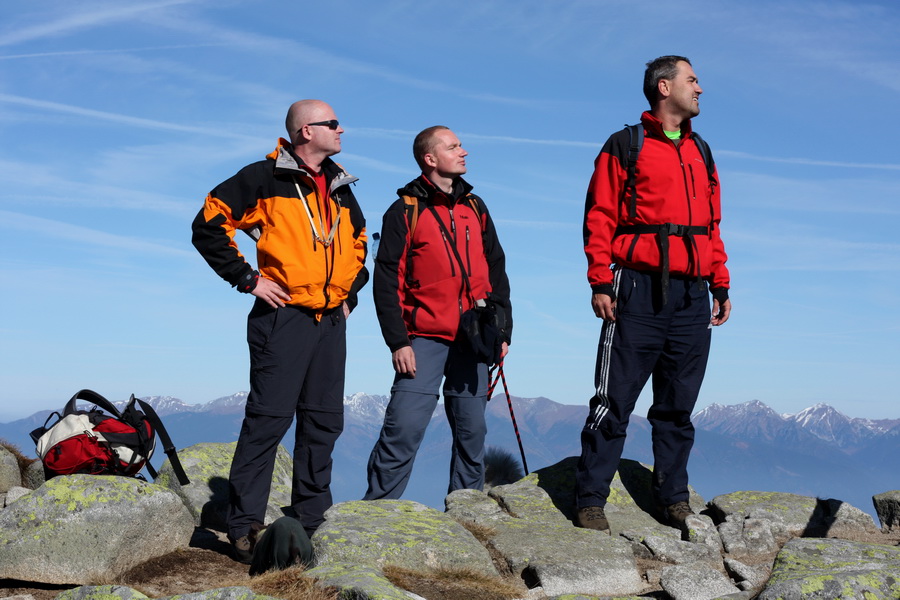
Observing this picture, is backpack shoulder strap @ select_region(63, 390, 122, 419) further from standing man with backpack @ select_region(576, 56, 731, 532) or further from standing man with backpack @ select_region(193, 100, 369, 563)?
standing man with backpack @ select_region(576, 56, 731, 532)

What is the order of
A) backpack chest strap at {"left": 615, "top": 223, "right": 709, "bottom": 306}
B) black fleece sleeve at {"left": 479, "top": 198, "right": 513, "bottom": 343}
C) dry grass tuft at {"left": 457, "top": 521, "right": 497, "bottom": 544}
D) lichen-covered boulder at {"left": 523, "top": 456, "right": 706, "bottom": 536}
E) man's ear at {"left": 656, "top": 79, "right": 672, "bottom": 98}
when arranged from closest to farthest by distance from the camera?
dry grass tuft at {"left": 457, "top": 521, "right": 497, "bottom": 544} < backpack chest strap at {"left": 615, "top": 223, "right": 709, "bottom": 306} < man's ear at {"left": 656, "top": 79, "right": 672, "bottom": 98} < lichen-covered boulder at {"left": 523, "top": 456, "right": 706, "bottom": 536} < black fleece sleeve at {"left": 479, "top": 198, "right": 513, "bottom": 343}

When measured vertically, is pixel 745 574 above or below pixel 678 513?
below

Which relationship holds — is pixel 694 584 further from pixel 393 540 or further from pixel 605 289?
pixel 605 289

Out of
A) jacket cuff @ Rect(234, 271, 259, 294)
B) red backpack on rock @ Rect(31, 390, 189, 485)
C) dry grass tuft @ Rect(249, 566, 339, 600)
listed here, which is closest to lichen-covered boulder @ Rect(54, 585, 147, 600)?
dry grass tuft @ Rect(249, 566, 339, 600)

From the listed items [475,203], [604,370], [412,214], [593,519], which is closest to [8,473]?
[412,214]

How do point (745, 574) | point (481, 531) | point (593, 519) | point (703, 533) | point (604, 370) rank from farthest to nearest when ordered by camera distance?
point (703, 533)
point (593, 519)
point (604, 370)
point (481, 531)
point (745, 574)

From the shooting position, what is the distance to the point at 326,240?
249 inches

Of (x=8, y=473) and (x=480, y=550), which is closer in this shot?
(x=480, y=550)

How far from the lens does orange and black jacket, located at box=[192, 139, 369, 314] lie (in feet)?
20.1

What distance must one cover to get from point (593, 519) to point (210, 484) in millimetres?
3909

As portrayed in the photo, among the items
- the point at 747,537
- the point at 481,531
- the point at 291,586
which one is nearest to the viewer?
the point at 291,586

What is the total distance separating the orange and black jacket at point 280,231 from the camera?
20.1 ft

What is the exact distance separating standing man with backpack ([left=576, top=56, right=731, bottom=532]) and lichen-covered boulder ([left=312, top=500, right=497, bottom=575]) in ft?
4.79

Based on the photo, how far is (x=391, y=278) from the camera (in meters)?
7.14
